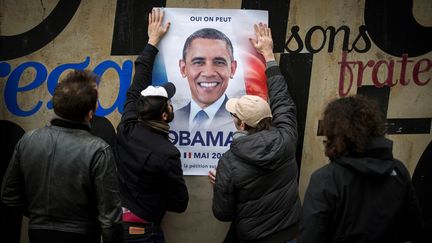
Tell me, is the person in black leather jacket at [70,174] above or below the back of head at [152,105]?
below

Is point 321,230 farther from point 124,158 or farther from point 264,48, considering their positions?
point 264,48

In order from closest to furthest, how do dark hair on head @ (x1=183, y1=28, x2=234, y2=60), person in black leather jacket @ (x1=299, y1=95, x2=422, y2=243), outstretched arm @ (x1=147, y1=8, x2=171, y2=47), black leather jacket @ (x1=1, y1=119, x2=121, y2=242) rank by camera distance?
person in black leather jacket @ (x1=299, y1=95, x2=422, y2=243) < black leather jacket @ (x1=1, y1=119, x2=121, y2=242) < outstretched arm @ (x1=147, y1=8, x2=171, y2=47) < dark hair on head @ (x1=183, y1=28, x2=234, y2=60)

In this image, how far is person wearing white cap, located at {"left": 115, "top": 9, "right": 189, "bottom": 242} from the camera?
10.2ft

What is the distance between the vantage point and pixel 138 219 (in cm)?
318

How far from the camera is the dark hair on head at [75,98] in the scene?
266 cm

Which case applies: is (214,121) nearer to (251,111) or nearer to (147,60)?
(147,60)

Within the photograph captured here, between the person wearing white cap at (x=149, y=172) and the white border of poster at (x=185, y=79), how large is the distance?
2.23 feet

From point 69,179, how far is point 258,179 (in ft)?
3.70

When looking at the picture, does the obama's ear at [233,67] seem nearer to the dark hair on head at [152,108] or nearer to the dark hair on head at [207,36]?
the dark hair on head at [207,36]

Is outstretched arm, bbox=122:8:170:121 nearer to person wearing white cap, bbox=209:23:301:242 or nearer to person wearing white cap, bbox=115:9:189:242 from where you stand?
person wearing white cap, bbox=115:9:189:242

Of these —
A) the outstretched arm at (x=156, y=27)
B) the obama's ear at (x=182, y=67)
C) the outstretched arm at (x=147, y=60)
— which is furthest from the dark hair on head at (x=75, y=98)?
the obama's ear at (x=182, y=67)

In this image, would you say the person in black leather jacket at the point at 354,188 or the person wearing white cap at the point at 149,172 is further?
the person wearing white cap at the point at 149,172

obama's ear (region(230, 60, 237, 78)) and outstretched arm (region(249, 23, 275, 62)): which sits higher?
outstretched arm (region(249, 23, 275, 62))

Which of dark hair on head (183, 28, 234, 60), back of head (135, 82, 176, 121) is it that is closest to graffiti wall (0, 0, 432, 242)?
dark hair on head (183, 28, 234, 60)
